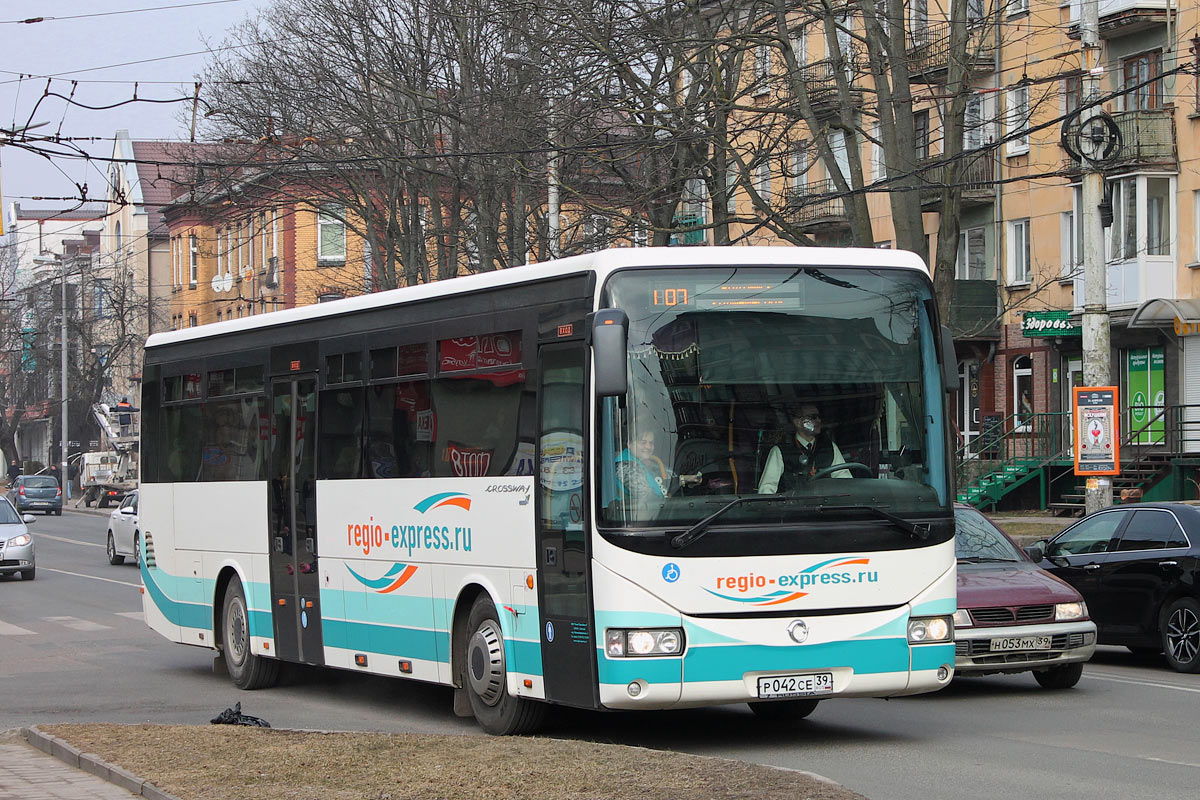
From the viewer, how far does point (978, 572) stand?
45.3 feet

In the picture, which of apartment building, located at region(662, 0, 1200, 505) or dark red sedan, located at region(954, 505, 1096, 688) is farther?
apartment building, located at region(662, 0, 1200, 505)

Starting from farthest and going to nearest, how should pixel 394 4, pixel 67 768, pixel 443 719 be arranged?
pixel 394 4, pixel 443 719, pixel 67 768

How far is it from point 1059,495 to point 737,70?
56.9 feet

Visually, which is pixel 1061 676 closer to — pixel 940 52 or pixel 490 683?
pixel 490 683

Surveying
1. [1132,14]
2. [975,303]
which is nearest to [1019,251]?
[975,303]

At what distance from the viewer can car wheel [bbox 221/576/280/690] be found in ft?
48.0

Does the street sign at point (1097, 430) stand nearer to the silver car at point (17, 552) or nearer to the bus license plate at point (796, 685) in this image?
the bus license plate at point (796, 685)

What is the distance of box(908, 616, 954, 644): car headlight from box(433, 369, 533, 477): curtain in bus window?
2.47 metres

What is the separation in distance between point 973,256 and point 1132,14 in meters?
8.97

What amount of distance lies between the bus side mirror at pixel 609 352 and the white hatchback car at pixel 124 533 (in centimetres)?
2648

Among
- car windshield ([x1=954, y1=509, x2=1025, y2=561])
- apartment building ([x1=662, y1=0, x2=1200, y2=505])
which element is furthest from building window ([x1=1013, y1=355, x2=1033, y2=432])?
car windshield ([x1=954, y1=509, x2=1025, y2=561])

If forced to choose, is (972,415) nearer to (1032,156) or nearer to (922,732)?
(1032,156)

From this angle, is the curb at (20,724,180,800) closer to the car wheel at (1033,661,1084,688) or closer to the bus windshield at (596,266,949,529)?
the bus windshield at (596,266,949,529)

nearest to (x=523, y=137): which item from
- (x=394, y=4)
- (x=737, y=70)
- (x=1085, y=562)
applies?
(x=737, y=70)
